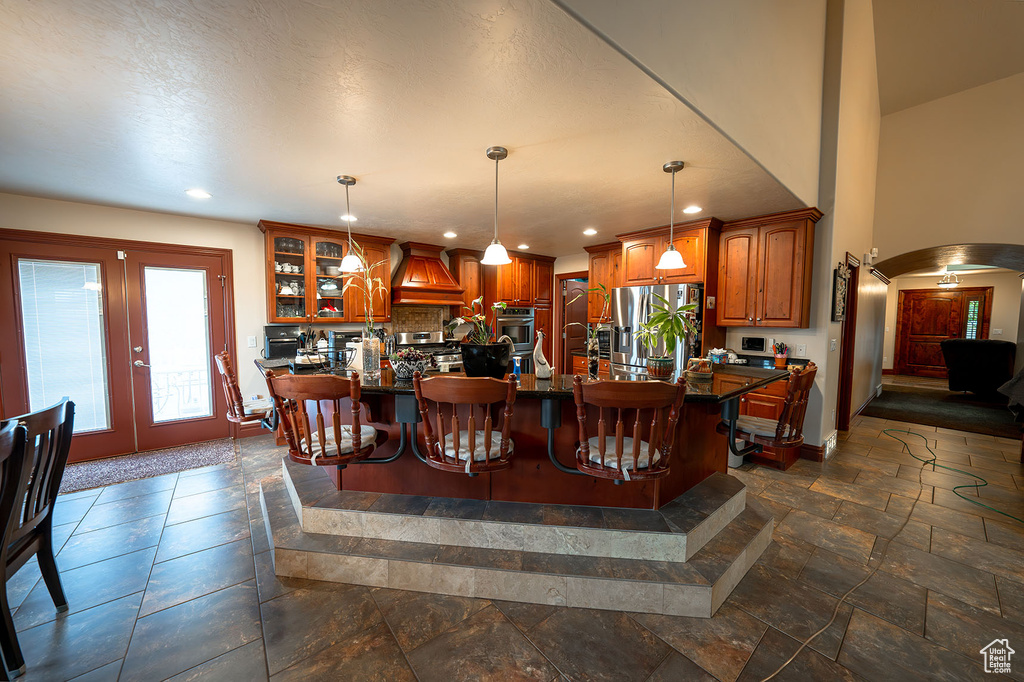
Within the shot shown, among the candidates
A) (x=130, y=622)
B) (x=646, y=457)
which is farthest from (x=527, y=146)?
(x=130, y=622)

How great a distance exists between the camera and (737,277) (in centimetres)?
402

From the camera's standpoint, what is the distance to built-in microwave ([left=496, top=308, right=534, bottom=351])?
19.6 ft

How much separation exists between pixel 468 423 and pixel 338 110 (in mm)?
1726

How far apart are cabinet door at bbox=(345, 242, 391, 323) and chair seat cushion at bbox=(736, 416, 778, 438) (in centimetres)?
398

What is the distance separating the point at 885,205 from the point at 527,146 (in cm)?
615

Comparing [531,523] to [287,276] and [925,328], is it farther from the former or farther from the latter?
[925,328]

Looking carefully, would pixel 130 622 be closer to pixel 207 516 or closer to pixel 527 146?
pixel 207 516

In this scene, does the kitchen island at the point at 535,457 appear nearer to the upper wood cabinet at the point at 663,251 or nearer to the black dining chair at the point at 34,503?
the black dining chair at the point at 34,503

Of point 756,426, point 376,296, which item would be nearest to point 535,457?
point 756,426

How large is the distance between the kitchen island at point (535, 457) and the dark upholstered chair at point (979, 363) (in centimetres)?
732

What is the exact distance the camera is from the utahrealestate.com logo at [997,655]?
1.53 m

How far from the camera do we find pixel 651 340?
7.57 feet

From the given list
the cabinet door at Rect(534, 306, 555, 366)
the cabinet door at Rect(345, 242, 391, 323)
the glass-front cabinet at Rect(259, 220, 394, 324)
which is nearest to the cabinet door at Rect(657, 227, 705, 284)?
the cabinet door at Rect(534, 306, 555, 366)

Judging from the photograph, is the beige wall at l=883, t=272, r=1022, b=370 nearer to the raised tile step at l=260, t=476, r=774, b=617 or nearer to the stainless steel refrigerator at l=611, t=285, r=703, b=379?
the stainless steel refrigerator at l=611, t=285, r=703, b=379
